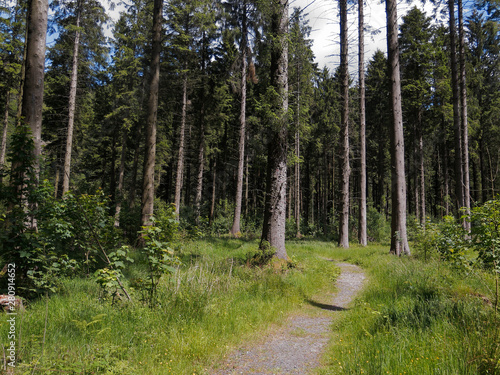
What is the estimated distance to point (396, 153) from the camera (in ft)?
29.8

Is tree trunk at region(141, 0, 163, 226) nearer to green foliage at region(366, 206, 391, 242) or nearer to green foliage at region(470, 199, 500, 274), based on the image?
green foliage at region(470, 199, 500, 274)

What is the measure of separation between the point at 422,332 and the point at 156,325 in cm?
345

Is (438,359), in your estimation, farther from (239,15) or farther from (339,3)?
(239,15)

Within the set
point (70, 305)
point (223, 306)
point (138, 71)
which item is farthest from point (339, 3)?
point (70, 305)

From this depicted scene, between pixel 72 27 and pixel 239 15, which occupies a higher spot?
pixel 239 15

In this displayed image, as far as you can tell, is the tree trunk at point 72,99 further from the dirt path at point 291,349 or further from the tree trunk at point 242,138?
the dirt path at point 291,349

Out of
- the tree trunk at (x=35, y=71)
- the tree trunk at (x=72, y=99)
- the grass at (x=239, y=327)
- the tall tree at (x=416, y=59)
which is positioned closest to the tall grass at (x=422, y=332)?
the grass at (x=239, y=327)

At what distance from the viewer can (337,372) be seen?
2.86 metres

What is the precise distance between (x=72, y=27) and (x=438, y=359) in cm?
2025

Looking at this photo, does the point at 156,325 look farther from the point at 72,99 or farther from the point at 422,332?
the point at 72,99

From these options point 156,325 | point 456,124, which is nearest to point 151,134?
point 156,325

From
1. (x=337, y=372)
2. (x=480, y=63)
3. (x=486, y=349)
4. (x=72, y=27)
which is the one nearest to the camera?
(x=486, y=349)

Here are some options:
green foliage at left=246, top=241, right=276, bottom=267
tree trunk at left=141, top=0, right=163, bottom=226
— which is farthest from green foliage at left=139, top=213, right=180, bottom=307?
tree trunk at left=141, top=0, right=163, bottom=226

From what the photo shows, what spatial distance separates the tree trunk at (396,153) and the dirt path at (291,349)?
192 inches
